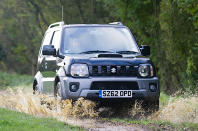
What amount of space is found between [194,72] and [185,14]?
2.09m

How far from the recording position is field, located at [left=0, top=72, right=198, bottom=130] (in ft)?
28.4

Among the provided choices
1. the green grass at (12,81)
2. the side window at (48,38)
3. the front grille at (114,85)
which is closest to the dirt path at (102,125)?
the front grille at (114,85)

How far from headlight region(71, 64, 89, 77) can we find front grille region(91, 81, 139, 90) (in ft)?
0.80

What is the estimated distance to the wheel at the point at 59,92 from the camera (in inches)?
392

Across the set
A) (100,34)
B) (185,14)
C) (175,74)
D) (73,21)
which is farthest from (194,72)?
(73,21)

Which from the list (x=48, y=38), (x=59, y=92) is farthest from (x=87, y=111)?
(x=48, y=38)

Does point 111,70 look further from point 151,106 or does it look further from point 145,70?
point 151,106

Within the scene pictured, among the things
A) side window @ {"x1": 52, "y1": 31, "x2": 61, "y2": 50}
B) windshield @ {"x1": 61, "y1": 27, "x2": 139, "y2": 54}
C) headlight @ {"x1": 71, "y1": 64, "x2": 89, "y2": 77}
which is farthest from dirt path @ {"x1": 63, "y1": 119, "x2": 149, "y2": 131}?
side window @ {"x1": 52, "y1": 31, "x2": 61, "y2": 50}

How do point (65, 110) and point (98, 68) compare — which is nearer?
point (65, 110)

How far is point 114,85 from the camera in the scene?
10.1 metres

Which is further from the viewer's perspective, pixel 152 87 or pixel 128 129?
pixel 152 87

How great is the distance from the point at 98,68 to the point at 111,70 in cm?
24

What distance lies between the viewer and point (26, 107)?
10531 mm

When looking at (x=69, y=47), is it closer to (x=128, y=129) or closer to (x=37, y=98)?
(x=37, y=98)
